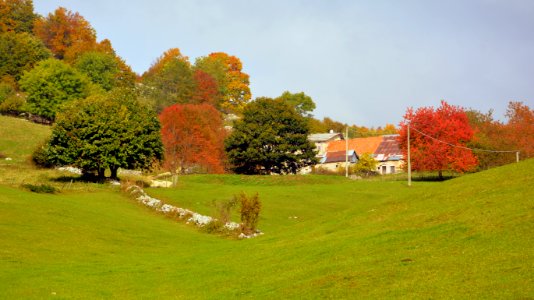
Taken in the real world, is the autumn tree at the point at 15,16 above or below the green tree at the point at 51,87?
above

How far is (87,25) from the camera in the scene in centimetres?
19675

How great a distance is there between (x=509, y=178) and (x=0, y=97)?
394ft

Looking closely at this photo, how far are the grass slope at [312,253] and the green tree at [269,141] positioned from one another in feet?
205

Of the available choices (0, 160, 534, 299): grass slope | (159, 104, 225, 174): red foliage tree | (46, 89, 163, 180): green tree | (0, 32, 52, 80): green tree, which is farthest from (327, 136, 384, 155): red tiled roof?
(0, 160, 534, 299): grass slope

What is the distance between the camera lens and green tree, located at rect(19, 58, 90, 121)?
12975cm

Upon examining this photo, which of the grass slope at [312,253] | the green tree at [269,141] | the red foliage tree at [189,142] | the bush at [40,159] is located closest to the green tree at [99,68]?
the red foliage tree at [189,142]

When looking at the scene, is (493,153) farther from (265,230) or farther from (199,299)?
(199,299)

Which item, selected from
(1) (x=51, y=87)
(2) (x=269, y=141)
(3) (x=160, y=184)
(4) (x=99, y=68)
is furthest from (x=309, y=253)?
(4) (x=99, y=68)

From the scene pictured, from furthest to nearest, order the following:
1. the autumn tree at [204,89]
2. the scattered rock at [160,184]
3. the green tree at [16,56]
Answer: the autumn tree at [204,89] → the green tree at [16,56] → the scattered rock at [160,184]

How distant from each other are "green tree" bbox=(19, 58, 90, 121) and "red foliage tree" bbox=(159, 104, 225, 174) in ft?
72.0

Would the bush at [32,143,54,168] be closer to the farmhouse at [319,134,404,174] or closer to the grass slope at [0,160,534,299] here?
the grass slope at [0,160,534,299]

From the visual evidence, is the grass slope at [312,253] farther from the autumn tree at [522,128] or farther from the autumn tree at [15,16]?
the autumn tree at [15,16]

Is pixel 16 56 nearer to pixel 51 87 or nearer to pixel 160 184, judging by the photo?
pixel 51 87

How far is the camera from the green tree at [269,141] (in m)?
110
